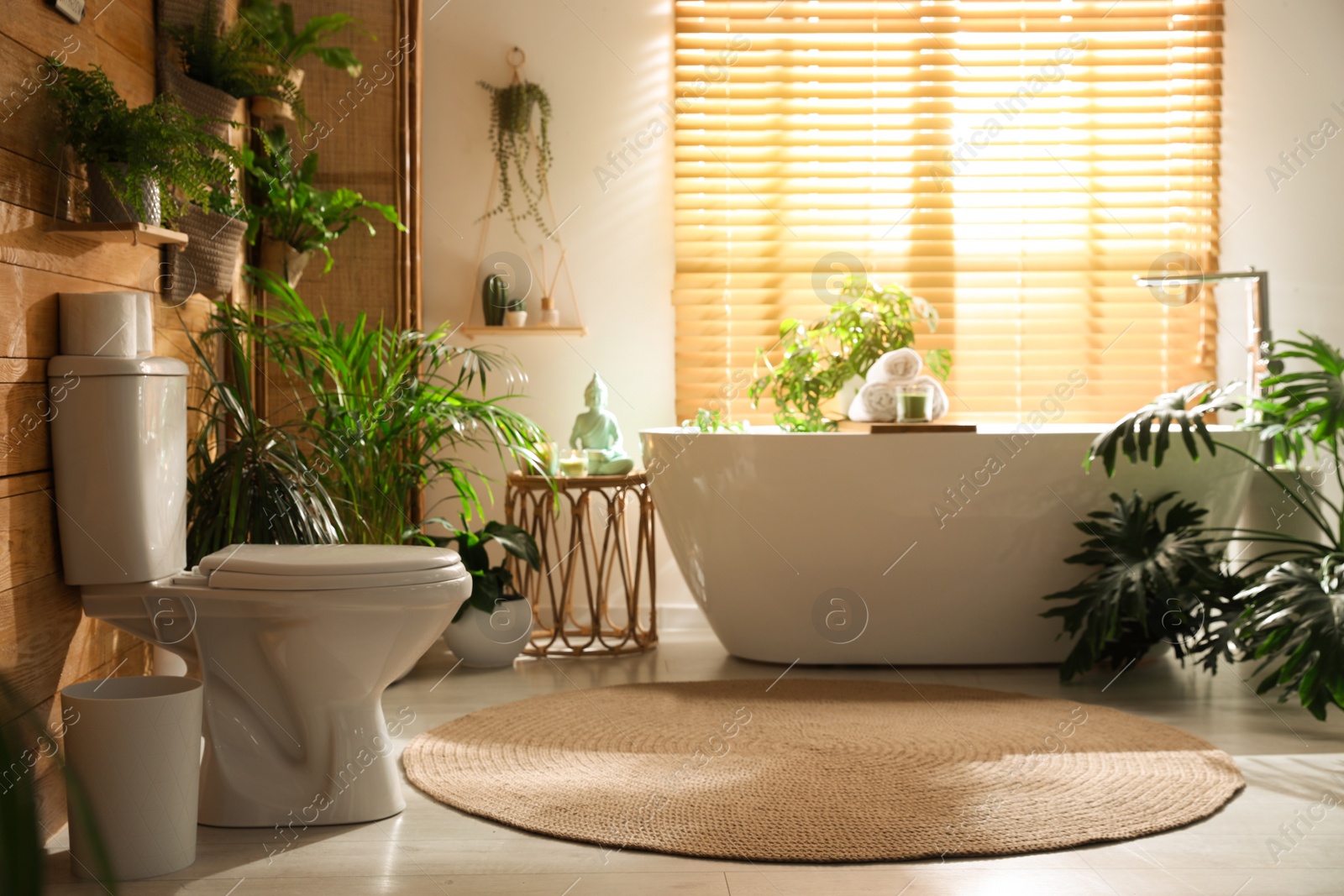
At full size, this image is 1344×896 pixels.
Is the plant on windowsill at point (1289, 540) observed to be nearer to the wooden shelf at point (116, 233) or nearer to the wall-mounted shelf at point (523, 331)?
the wall-mounted shelf at point (523, 331)

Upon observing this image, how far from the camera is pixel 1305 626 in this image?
2377 millimetres

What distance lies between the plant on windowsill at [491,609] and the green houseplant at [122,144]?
4.30 feet

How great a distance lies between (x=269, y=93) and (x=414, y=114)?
764 millimetres

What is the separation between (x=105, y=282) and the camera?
2182 mm

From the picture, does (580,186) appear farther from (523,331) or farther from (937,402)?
(937,402)

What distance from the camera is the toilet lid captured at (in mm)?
1948

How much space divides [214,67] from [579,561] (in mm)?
1869

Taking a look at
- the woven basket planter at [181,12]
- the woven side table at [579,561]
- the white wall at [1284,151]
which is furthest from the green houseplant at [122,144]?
the white wall at [1284,151]

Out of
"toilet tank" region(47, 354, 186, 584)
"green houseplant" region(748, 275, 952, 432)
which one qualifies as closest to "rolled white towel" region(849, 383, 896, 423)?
"green houseplant" region(748, 275, 952, 432)

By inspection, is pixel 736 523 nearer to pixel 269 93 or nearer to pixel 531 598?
pixel 531 598

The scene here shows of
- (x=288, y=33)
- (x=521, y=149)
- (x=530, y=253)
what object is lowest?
(x=530, y=253)

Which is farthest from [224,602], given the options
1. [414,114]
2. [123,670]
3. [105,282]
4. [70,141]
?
[414,114]

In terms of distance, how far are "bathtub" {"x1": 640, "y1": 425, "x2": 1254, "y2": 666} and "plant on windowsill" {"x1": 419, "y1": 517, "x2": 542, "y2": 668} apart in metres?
0.45

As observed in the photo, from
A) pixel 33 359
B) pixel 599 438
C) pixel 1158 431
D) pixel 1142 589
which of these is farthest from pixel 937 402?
pixel 33 359
